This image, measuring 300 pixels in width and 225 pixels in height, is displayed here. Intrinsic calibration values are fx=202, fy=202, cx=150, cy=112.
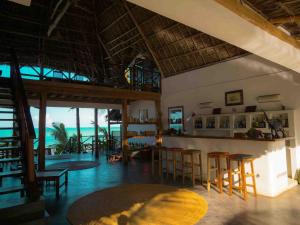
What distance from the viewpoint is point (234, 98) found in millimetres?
6262

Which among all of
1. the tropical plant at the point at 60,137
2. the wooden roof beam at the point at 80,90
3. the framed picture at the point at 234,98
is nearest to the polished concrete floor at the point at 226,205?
the framed picture at the point at 234,98

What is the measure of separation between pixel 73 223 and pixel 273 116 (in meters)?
5.23

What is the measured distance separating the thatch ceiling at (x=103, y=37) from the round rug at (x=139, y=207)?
4.63 m

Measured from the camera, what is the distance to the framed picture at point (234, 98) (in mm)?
6102

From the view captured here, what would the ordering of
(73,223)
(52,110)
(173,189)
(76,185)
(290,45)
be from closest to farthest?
(73,223), (290,45), (173,189), (76,185), (52,110)

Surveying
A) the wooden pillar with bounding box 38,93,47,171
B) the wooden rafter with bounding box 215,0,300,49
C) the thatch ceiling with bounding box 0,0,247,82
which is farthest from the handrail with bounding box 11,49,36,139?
the thatch ceiling with bounding box 0,0,247,82

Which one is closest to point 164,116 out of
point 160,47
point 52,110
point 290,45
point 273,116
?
point 160,47

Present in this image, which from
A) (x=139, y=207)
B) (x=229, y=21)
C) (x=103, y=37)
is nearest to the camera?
(x=229, y=21)

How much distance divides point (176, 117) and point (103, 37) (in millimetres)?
5260

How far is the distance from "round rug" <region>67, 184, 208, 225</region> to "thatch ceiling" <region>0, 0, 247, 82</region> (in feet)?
15.2

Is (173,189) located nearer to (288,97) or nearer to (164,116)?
(288,97)

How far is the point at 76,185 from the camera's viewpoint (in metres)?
4.99

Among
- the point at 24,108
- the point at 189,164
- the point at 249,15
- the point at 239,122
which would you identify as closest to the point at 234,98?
the point at 239,122

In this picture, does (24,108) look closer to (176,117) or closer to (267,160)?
(267,160)
